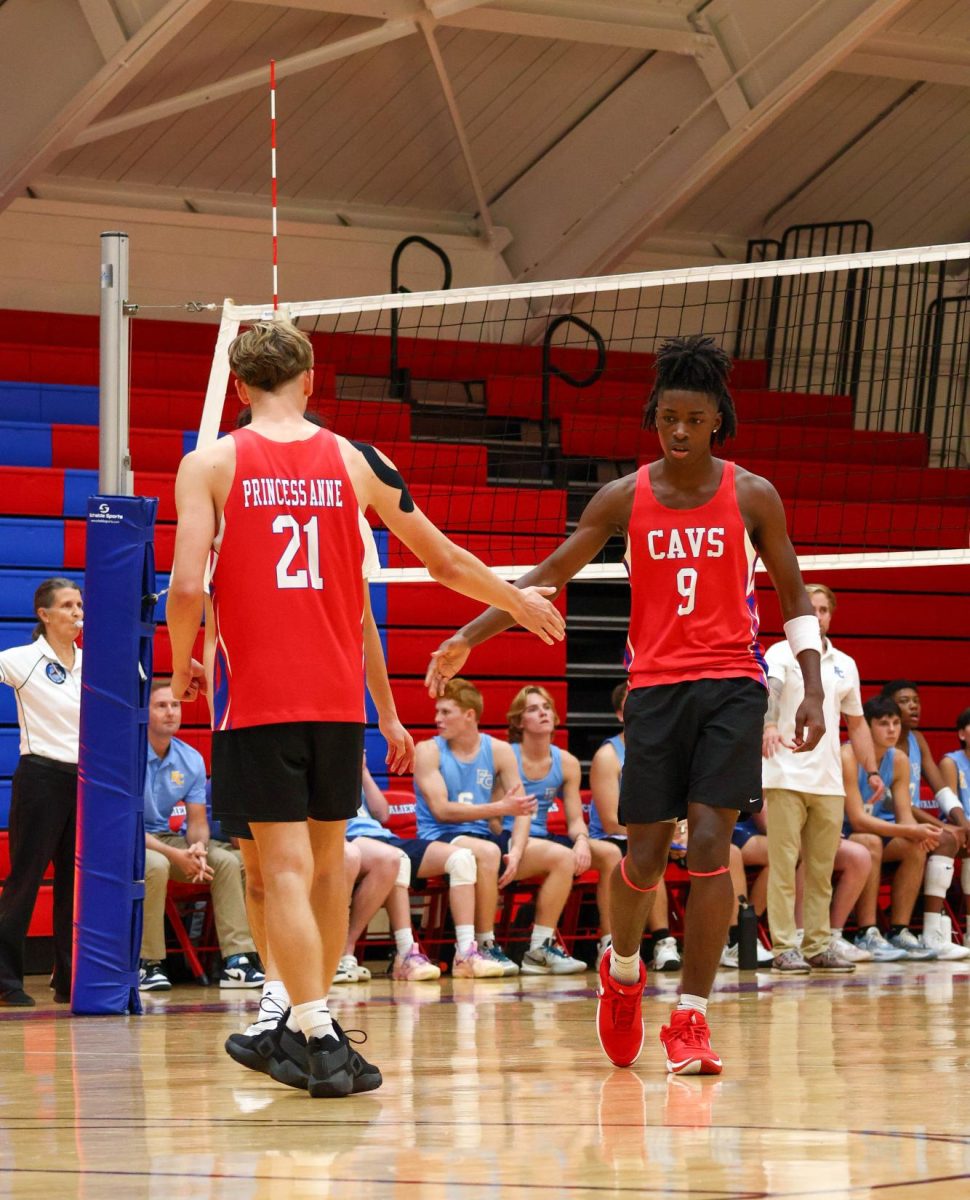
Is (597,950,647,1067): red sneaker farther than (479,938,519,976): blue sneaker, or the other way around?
(479,938,519,976): blue sneaker

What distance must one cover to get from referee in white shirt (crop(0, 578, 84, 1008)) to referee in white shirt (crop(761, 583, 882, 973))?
3.22 meters

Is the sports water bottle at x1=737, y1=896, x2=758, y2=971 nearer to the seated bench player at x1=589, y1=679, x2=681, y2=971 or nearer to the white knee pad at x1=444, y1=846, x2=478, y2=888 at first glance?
the seated bench player at x1=589, y1=679, x2=681, y2=971

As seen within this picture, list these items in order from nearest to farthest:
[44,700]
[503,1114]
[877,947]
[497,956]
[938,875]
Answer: [503,1114] < [44,700] < [497,956] < [877,947] < [938,875]

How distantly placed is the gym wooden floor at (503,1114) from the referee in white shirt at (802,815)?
89.8 inches

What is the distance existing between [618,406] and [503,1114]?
30.5 feet

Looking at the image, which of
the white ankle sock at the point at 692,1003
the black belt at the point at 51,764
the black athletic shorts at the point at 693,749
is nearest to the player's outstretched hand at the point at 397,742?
the black athletic shorts at the point at 693,749

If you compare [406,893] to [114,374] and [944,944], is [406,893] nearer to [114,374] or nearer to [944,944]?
[114,374]

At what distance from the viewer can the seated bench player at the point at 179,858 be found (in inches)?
314

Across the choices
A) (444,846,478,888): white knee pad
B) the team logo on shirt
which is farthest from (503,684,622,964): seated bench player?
the team logo on shirt

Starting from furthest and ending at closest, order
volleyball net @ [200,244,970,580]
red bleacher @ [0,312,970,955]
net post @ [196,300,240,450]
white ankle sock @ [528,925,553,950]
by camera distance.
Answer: volleyball net @ [200,244,970,580] < red bleacher @ [0,312,970,955] < white ankle sock @ [528,925,553,950] < net post @ [196,300,240,450]

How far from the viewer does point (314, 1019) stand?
4117mm

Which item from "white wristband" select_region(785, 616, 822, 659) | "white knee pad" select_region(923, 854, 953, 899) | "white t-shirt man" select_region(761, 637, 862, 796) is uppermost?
"white wristband" select_region(785, 616, 822, 659)

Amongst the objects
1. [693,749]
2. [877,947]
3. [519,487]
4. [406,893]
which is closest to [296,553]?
[693,749]

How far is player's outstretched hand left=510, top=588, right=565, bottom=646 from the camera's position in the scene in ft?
15.1
